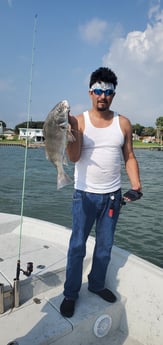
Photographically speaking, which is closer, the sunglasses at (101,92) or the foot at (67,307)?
the sunglasses at (101,92)

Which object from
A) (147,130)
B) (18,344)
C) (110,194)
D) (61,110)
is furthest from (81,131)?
(147,130)

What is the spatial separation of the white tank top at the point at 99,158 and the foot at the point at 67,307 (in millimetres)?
1054

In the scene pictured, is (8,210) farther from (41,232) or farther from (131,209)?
(41,232)

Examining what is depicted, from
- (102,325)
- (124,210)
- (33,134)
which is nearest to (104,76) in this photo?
(102,325)

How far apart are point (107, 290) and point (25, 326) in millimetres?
896

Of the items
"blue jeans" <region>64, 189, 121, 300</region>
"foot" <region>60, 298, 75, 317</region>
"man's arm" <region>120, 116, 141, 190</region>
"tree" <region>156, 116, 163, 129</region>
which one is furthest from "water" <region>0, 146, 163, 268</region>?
"tree" <region>156, 116, 163, 129</region>

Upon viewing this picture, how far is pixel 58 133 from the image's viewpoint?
225 cm

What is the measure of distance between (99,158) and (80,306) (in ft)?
4.63

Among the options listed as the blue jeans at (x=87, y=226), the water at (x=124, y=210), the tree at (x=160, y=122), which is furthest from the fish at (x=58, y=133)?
the tree at (x=160, y=122)

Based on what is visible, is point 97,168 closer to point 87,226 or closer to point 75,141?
point 75,141

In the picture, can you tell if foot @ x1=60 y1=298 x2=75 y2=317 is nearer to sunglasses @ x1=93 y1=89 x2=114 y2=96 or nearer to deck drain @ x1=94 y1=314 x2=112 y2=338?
deck drain @ x1=94 y1=314 x2=112 y2=338

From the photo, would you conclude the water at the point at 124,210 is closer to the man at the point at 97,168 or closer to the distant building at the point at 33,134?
the distant building at the point at 33,134

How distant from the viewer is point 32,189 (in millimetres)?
15008

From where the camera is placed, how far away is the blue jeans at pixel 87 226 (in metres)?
2.64
